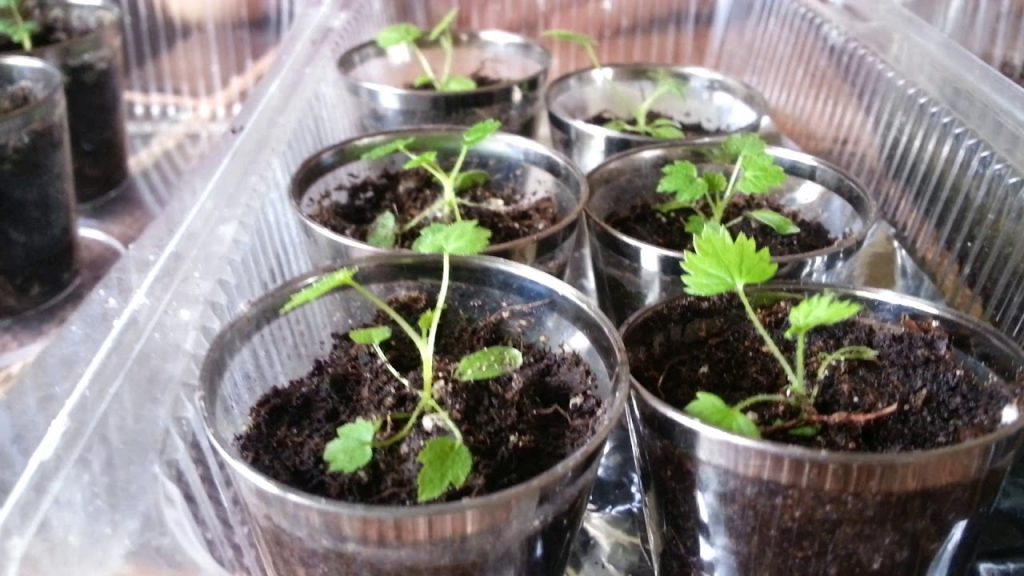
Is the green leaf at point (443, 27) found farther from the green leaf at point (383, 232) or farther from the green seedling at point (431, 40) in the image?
the green leaf at point (383, 232)

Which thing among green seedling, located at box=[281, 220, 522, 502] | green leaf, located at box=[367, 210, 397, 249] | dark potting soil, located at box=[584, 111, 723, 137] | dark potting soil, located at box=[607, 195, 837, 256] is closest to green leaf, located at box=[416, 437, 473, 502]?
green seedling, located at box=[281, 220, 522, 502]

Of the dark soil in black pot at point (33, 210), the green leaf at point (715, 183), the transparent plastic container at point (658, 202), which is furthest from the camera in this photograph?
the dark soil in black pot at point (33, 210)

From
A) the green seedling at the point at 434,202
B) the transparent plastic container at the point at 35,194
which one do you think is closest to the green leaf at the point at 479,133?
the green seedling at the point at 434,202

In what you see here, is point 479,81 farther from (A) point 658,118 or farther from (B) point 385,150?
(B) point 385,150

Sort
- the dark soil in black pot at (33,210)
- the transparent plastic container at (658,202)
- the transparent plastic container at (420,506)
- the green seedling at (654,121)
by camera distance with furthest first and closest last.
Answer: the green seedling at (654,121) < the dark soil in black pot at (33,210) < the transparent plastic container at (658,202) < the transparent plastic container at (420,506)

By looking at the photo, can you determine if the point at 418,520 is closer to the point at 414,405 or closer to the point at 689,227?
the point at 414,405

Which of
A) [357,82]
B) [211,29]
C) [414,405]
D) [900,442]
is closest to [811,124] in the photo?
[357,82]

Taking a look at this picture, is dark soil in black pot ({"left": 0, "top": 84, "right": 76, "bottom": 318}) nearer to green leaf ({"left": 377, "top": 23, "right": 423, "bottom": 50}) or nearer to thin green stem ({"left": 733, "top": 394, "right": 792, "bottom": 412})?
green leaf ({"left": 377, "top": 23, "right": 423, "bottom": 50})
